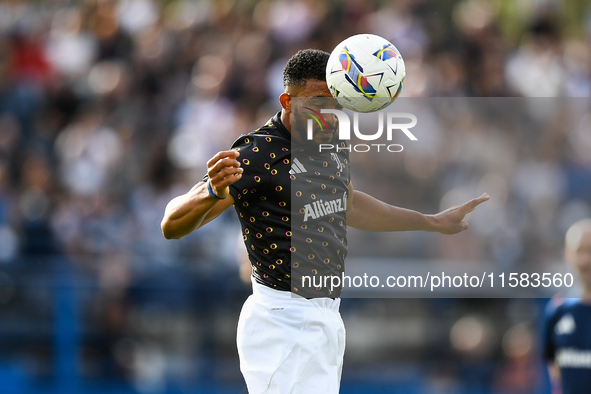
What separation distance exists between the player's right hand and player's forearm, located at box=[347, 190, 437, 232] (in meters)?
1.25

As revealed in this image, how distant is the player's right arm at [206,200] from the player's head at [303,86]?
0.59 m

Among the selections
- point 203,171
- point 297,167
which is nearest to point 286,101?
point 297,167

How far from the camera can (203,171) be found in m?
9.76

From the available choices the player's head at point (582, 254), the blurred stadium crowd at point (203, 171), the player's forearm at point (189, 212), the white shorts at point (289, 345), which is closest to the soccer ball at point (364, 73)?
the player's forearm at point (189, 212)

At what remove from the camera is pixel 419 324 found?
896 cm

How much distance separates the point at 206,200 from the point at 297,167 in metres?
0.63

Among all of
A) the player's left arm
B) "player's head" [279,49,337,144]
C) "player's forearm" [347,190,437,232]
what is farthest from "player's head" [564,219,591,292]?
"player's head" [279,49,337,144]

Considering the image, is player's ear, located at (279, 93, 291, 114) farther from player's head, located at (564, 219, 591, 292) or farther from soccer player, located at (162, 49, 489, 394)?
player's head, located at (564, 219, 591, 292)

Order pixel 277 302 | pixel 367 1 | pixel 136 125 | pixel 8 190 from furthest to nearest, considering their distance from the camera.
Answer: pixel 367 1
pixel 136 125
pixel 8 190
pixel 277 302

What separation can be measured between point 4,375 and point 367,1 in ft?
24.5

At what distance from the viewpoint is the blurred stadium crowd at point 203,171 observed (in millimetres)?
8969

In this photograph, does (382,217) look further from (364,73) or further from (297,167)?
(364,73)

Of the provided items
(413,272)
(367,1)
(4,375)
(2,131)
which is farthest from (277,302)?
(367,1)

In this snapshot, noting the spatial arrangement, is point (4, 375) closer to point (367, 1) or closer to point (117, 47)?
point (117, 47)
